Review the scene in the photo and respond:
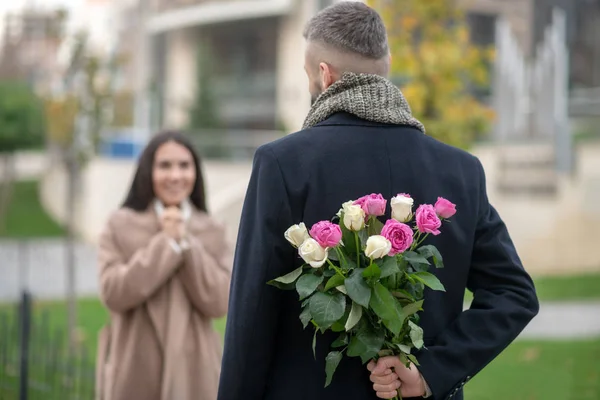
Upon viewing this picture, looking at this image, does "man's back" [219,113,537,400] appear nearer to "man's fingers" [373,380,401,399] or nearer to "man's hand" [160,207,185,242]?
"man's fingers" [373,380,401,399]

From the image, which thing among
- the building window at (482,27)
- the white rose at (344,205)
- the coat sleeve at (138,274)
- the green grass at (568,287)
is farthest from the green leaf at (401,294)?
the building window at (482,27)

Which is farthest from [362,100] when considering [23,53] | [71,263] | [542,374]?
[23,53]

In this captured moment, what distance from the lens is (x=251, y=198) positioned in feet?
7.84

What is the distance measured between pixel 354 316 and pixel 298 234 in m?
0.23

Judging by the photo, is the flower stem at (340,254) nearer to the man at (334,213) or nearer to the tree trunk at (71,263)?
the man at (334,213)

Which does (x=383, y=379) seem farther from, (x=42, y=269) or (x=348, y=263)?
(x=42, y=269)

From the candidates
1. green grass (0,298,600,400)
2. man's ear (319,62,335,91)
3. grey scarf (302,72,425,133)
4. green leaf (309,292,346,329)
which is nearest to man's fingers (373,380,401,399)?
green leaf (309,292,346,329)

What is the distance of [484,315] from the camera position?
98.1 inches

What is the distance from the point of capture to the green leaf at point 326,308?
2.23 metres

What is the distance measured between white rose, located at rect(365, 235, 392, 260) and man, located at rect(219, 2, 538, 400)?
0.66ft

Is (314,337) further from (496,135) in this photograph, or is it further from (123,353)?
(496,135)

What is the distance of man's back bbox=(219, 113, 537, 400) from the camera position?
2.36 metres

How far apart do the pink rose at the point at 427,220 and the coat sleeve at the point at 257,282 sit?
1.04 feet

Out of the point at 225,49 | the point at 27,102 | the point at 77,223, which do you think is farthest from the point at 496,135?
the point at 225,49
